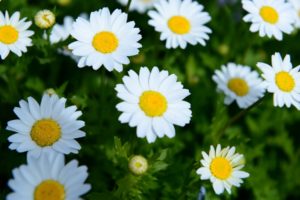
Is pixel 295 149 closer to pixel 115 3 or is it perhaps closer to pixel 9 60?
pixel 115 3

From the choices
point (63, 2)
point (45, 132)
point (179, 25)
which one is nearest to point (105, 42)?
point (45, 132)

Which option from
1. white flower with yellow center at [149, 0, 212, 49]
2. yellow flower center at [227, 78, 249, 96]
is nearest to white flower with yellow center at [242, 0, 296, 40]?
white flower with yellow center at [149, 0, 212, 49]

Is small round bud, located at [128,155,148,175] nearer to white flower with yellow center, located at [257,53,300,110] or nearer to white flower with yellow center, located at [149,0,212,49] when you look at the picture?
white flower with yellow center, located at [257,53,300,110]

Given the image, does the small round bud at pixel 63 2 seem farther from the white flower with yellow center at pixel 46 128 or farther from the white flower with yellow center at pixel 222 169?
the white flower with yellow center at pixel 222 169

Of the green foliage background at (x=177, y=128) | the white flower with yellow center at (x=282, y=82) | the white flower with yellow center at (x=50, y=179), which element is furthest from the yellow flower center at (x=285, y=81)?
the white flower with yellow center at (x=50, y=179)

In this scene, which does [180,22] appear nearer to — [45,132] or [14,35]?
[14,35]

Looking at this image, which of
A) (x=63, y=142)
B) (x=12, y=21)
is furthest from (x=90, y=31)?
(x=63, y=142)
